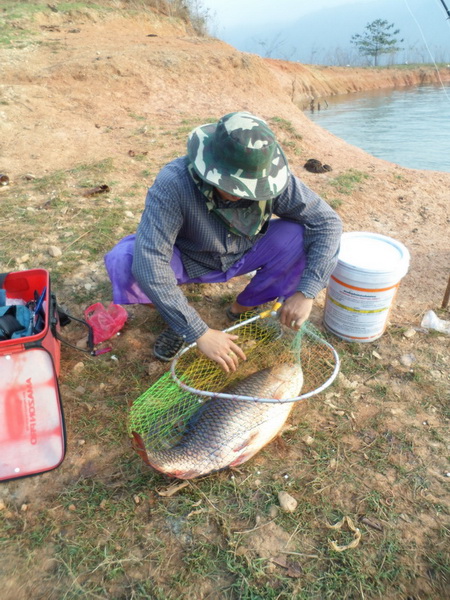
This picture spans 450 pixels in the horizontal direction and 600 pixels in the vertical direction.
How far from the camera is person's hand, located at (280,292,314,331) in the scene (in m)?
2.18

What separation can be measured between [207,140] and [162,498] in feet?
5.52

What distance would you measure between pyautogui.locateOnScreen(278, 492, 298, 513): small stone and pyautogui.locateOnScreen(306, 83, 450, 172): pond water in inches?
302

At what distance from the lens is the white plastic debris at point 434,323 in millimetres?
2876

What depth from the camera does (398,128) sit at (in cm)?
1259

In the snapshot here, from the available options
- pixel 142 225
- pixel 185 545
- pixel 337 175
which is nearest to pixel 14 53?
pixel 337 175

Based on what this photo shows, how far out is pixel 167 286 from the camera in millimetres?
1988

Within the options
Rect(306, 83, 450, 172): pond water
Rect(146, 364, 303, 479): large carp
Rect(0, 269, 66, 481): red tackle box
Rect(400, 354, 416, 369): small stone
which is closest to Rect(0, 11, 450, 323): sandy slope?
Rect(400, 354, 416, 369): small stone

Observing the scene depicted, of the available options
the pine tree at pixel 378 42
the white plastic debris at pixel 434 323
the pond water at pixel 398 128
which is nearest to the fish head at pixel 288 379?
the white plastic debris at pixel 434 323

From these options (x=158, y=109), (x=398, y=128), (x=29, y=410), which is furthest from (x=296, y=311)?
(x=398, y=128)

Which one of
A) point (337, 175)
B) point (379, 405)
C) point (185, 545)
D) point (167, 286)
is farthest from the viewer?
point (337, 175)

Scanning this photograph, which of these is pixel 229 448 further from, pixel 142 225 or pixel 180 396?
pixel 142 225

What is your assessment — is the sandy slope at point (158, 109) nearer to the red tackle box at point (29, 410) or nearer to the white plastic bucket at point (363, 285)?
the white plastic bucket at point (363, 285)

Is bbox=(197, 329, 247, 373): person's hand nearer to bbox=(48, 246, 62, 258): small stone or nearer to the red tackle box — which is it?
the red tackle box

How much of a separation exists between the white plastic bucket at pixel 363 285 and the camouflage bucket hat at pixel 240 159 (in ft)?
2.82
